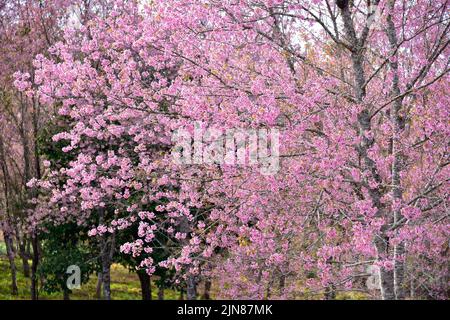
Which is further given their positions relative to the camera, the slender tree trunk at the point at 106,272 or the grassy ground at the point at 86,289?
the grassy ground at the point at 86,289

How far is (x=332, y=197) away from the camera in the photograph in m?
7.64

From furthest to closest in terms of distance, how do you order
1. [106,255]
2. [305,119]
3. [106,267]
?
1. [106,255]
2. [106,267]
3. [305,119]

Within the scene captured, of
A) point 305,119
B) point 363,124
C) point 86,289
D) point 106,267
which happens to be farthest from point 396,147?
point 86,289

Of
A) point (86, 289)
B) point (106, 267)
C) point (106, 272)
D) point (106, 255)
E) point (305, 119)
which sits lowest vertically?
point (86, 289)

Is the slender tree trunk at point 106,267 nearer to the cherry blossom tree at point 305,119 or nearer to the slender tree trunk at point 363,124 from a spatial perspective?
the cherry blossom tree at point 305,119

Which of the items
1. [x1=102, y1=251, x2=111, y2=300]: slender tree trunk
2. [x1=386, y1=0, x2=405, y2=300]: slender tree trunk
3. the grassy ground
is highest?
[x1=386, y1=0, x2=405, y2=300]: slender tree trunk

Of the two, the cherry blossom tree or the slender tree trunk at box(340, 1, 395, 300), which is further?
the slender tree trunk at box(340, 1, 395, 300)

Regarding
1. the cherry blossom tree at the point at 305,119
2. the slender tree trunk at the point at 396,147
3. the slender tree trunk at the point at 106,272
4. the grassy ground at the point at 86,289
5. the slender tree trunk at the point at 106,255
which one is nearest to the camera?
the cherry blossom tree at the point at 305,119

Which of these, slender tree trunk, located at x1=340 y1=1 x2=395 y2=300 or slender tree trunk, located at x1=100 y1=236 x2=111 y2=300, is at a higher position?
slender tree trunk, located at x1=340 y1=1 x2=395 y2=300

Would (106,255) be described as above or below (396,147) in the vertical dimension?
below

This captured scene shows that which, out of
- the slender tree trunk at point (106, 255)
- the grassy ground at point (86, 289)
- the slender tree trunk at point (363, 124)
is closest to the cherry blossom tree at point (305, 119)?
the slender tree trunk at point (363, 124)

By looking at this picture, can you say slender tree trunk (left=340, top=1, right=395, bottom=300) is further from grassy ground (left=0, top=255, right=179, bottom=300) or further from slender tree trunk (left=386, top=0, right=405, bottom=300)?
grassy ground (left=0, top=255, right=179, bottom=300)

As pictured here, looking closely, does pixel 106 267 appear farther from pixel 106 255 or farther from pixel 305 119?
pixel 305 119

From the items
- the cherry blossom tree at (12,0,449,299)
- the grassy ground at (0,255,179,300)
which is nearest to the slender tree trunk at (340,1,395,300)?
the cherry blossom tree at (12,0,449,299)
